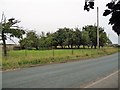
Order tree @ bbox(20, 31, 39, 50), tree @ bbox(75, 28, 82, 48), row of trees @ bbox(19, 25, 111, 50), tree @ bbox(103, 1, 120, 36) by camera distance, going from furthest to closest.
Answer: tree @ bbox(75, 28, 82, 48) < row of trees @ bbox(19, 25, 111, 50) < tree @ bbox(20, 31, 39, 50) < tree @ bbox(103, 1, 120, 36)

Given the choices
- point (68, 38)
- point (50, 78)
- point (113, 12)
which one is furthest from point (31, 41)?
point (113, 12)

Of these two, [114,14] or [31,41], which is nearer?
[114,14]

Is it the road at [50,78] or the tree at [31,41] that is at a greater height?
the tree at [31,41]

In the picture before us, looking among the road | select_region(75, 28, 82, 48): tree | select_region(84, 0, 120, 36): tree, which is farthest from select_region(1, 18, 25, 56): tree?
select_region(75, 28, 82, 48): tree

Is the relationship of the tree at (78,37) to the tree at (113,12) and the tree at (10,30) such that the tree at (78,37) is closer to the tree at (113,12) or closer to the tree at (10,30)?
the tree at (10,30)

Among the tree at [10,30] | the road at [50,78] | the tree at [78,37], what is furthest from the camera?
the tree at [78,37]

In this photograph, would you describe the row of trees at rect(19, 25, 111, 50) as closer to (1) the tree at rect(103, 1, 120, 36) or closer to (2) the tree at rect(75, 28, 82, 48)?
(2) the tree at rect(75, 28, 82, 48)

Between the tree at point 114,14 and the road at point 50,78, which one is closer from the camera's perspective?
the tree at point 114,14

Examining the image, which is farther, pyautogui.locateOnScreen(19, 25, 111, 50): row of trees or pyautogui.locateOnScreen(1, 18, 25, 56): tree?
pyautogui.locateOnScreen(19, 25, 111, 50): row of trees

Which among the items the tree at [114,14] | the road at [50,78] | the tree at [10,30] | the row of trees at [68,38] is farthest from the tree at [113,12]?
the row of trees at [68,38]

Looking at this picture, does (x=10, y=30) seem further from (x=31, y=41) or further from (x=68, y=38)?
(x=68, y=38)

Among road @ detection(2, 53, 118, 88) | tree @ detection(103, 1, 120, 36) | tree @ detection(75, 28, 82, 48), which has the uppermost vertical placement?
tree @ detection(75, 28, 82, 48)

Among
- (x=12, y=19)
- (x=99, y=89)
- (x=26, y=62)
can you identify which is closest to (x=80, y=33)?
(x=12, y=19)

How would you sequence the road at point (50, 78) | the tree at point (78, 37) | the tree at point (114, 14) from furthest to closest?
the tree at point (78, 37), the road at point (50, 78), the tree at point (114, 14)
